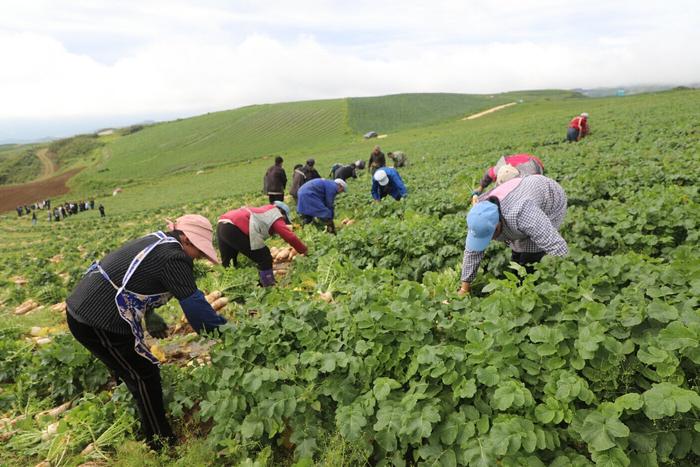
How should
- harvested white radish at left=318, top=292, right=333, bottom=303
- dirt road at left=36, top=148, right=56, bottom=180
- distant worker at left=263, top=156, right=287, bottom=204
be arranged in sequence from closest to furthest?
1. harvested white radish at left=318, top=292, right=333, bottom=303
2. distant worker at left=263, top=156, right=287, bottom=204
3. dirt road at left=36, top=148, right=56, bottom=180

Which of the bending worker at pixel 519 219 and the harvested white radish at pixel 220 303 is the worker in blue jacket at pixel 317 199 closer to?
the harvested white radish at pixel 220 303

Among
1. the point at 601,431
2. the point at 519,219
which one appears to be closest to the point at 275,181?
the point at 519,219

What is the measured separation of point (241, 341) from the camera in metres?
3.11

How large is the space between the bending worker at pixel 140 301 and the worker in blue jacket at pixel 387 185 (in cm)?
593

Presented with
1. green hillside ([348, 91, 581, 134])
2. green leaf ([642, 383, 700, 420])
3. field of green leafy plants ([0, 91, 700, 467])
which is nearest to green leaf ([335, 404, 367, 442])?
field of green leafy plants ([0, 91, 700, 467])

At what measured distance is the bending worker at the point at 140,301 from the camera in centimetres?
293

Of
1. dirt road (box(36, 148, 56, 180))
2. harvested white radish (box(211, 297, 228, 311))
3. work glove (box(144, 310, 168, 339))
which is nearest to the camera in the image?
work glove (box(144, 310, 168, 339))

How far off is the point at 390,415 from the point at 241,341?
1.27 m

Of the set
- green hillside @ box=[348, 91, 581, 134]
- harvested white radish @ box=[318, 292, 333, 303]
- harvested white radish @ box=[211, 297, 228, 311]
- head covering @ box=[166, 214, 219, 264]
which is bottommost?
harvested white radish @ box=[211, 297, 228, 311]

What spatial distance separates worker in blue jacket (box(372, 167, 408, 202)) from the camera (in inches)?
346

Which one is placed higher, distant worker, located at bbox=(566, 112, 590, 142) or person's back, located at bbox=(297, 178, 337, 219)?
distant worker, located at bbox=(566, 112, 590, 142)

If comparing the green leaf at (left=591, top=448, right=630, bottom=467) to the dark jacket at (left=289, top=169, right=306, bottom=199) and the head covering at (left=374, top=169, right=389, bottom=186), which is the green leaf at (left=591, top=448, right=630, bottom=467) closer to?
the head covering at (left=374, top=169, right=389, bottom=186)

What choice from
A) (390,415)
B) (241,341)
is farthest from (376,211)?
(390,415)

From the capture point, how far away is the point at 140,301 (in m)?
3.04
